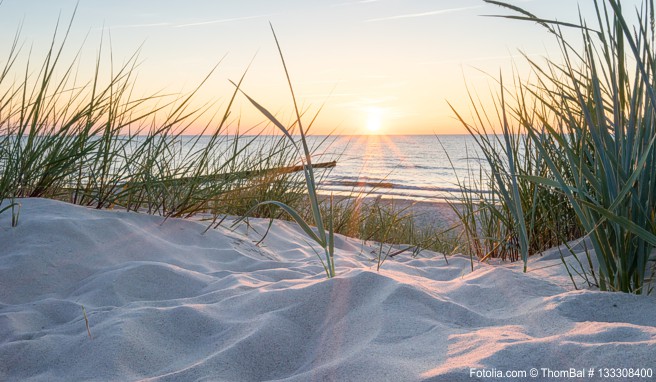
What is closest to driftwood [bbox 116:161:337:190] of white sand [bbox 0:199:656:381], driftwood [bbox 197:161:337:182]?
driftwood [bbox 197:161:337:182]

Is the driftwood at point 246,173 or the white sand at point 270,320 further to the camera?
the driftwood at point 246,173

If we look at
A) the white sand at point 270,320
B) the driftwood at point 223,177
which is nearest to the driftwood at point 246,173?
the driftwood at point 223,177

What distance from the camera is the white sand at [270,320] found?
1061mm

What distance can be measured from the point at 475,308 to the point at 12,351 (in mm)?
1175

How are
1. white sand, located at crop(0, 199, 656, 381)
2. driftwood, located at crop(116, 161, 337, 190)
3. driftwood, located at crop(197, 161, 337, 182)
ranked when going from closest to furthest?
1. white sand, located at crop(0, 199, 656, 381)
2. driftwood, located at crop(116, 161, 337, 190)
3. driftwood, located at crop(197, 161, 337, 182)

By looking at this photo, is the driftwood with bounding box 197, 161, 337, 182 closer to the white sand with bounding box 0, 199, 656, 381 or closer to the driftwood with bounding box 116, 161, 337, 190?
the driftwood with bounding box 116, 161, 337, 190

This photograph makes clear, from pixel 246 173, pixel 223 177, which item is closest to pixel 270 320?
pixel 223 177

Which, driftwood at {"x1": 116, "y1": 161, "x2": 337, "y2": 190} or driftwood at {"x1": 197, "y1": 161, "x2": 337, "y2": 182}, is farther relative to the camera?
driftwood at {"x1": 197, "y1": 161, "x2": 337, "y2": 182}

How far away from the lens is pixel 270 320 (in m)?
1.34

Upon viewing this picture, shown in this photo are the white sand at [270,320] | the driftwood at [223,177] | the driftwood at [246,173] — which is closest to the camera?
the white sand at [270,320]

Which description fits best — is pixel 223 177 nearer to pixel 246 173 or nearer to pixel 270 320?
pixel 246 173

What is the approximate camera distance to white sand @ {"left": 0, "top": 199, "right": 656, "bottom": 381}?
1061 millimetres

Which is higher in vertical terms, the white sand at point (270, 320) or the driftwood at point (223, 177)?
the driftwood at point (223, 177)

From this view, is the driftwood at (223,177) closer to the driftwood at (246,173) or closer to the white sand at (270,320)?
the driftwood at (246,173)
